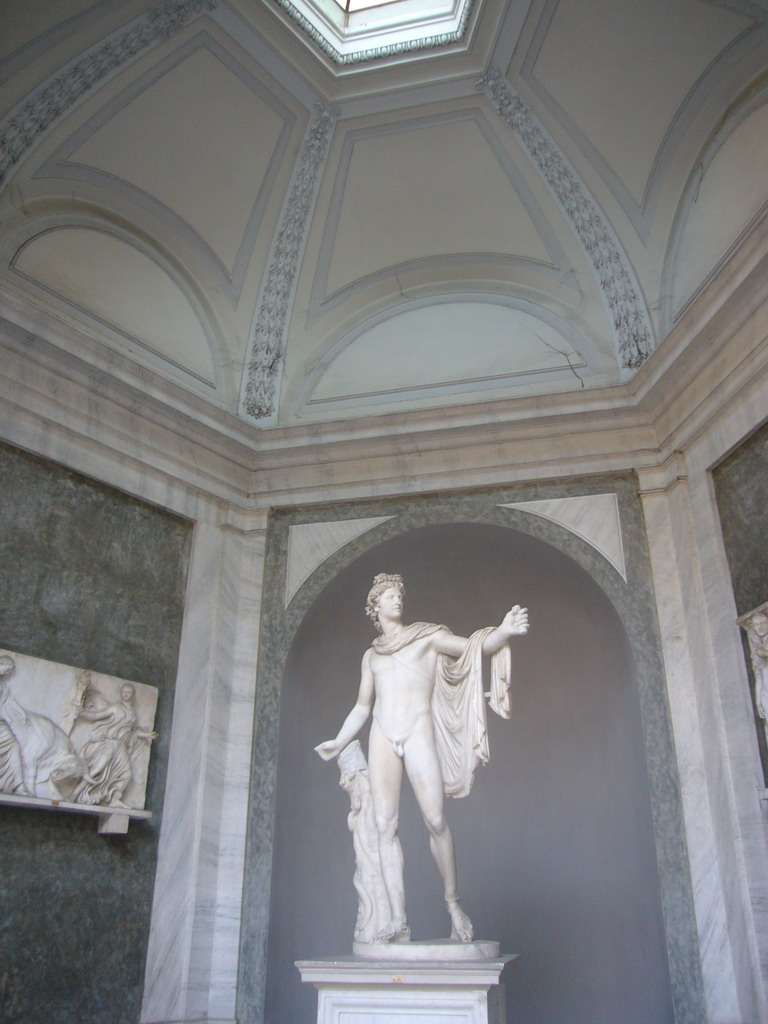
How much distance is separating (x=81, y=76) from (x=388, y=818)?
5709mm

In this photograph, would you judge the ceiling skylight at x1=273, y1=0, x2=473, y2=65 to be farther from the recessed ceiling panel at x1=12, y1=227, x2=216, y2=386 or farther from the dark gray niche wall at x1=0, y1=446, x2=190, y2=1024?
the dark gray niche wall at x1=0, y1=446, x2=190, y2=1024

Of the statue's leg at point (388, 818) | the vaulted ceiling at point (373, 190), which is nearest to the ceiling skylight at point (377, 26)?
the vaulted ceiling at point (373, 190)

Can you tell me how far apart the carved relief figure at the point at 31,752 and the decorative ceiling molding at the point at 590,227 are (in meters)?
5.19

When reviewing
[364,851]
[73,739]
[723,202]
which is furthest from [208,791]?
[723,202]

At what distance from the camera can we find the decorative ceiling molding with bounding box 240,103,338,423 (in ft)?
27.3

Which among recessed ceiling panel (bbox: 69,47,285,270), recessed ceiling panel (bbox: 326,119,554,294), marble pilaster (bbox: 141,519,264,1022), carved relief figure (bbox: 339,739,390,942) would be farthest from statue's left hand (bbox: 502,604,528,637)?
recessed ceiling panel (bbox: 69,47,285,270)

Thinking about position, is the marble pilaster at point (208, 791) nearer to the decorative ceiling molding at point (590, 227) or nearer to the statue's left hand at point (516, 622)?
the statue's left hand at point (516, 622)

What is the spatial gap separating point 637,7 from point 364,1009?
683cm

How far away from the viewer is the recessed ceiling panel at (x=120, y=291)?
7418mm

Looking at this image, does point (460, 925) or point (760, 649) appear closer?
point (460, 925)

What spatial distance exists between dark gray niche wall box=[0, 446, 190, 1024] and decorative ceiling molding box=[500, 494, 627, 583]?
295cm

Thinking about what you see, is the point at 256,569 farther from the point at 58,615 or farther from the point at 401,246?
the point at 401,246

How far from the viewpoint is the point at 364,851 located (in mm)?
5855

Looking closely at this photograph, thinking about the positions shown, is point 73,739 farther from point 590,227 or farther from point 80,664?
point 590,227
